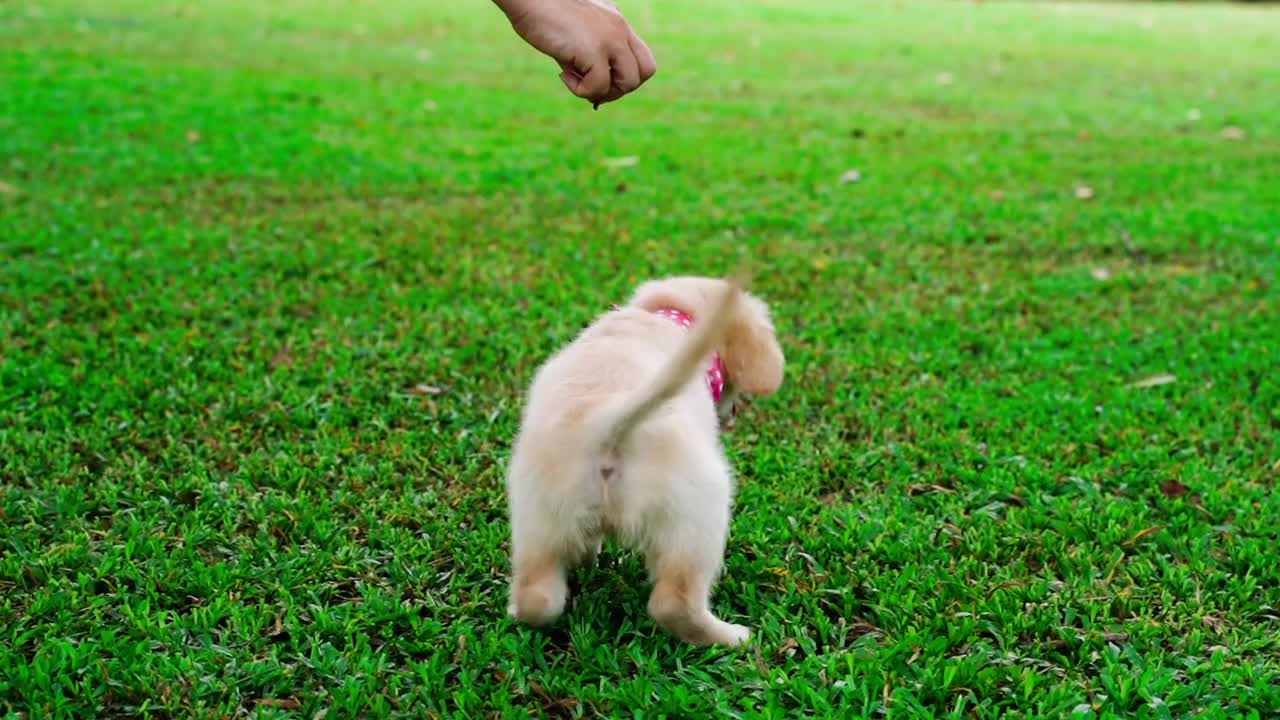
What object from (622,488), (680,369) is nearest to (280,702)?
(622,488)

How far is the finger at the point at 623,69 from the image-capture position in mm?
2385

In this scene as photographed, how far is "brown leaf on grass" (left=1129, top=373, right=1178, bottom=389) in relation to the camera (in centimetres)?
397

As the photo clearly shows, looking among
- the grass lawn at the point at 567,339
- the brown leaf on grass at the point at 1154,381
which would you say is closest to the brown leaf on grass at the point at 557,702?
the grass lawn at the point at 567,339

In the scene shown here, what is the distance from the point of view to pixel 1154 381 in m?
3.99

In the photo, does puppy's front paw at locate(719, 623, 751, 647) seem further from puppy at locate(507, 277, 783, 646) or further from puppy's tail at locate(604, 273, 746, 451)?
puppy's tail at locate(604, 273, 746, 451)

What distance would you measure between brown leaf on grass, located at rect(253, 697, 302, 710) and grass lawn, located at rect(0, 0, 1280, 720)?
0.07ft

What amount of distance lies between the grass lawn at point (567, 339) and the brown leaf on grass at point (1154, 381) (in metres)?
0.02

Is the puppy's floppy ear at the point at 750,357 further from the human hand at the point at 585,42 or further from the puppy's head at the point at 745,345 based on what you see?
the human hand at the point at 585,42

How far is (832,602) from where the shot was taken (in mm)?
2699

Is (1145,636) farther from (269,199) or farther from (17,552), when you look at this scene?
(269,199)

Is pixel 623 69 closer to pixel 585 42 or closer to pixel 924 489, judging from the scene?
pixel 585 42

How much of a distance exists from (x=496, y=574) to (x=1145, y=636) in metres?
1.48

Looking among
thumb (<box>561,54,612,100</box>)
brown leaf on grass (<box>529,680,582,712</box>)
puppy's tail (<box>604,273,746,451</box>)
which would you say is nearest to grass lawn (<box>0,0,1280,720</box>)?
brown leaf on grass (<box>529,680,582,712</box>)

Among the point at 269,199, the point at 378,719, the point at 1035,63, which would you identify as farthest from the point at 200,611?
the point at 1035,63
